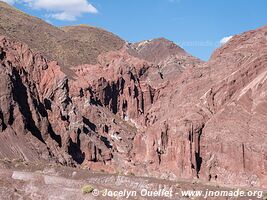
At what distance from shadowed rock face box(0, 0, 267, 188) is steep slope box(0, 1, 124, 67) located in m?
40.4

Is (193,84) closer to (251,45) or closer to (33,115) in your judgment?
(251,45)

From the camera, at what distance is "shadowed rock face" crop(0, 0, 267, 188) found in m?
54.8

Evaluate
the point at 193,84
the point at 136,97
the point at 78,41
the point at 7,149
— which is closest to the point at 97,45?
the point at 78,41

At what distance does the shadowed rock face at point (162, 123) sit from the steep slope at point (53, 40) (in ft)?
133

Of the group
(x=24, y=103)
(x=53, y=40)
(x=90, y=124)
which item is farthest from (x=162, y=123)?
(x=53, y=40)

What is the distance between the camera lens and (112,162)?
71.4m

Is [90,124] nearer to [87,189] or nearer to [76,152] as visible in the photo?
[76,152]

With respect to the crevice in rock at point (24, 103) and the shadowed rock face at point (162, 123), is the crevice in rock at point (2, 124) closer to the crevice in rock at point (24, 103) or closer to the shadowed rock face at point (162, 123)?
the shadowed rock face at point (162, 123)

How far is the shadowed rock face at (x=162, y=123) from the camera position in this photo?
180 ft

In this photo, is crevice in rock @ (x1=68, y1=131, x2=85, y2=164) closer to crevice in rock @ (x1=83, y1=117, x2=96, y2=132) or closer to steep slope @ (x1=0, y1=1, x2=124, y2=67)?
crevice in rock @ (x1=83, y1=117, x2=96, y2=132)

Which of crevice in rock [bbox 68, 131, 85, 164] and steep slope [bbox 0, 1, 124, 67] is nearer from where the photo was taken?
crevice in rock [bbox 68, 131, 85, 164]

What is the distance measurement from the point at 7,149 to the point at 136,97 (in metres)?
70.5

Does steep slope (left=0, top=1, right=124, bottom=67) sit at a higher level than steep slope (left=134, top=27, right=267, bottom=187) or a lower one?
higher

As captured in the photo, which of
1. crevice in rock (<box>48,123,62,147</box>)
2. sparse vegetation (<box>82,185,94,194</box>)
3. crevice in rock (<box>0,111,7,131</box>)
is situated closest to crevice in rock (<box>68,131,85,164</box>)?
crevice in rock (<box>48,123,62,147</box>)
